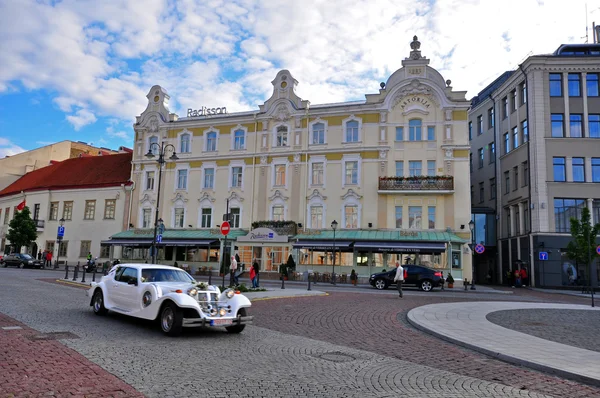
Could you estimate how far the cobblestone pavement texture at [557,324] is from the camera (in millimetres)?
10805

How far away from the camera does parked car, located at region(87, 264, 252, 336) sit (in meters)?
9.73

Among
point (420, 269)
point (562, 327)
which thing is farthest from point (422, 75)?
point (562, 327)

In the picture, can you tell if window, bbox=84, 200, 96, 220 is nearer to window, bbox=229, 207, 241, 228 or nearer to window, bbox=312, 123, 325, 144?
window, bbox=229, 207, 241, 228

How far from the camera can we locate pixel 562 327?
1280cm

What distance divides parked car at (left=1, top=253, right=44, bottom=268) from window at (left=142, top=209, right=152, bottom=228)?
32.0 ft

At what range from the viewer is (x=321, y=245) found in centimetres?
3559

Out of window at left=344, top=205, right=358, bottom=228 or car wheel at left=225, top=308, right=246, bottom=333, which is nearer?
car wheel at left=225, top=308, right=246, bottom=333

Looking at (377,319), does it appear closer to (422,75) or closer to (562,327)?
(562,327)

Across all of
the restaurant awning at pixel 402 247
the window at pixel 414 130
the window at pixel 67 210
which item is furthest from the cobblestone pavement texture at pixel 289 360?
the window at pixel 67 210

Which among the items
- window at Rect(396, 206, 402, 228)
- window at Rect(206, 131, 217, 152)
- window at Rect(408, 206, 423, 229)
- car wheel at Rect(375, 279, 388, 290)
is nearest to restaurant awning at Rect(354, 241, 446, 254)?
window at Rect(396, 206, 402, 228)

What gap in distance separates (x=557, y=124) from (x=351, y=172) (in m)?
16.0

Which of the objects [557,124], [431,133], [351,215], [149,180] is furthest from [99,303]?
[557,124]

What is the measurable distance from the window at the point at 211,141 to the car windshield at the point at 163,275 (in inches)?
1266

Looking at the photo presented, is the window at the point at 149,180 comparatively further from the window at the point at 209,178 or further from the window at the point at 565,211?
the window at the point at 565,211
